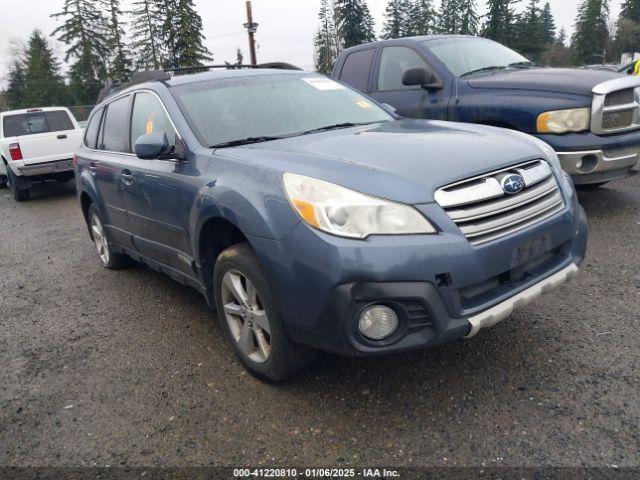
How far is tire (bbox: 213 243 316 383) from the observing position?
2.62 metres

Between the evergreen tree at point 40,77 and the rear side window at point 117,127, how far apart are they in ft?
185

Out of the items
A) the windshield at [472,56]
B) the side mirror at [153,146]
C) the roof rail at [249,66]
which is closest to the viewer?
the side mirror at [153,146]

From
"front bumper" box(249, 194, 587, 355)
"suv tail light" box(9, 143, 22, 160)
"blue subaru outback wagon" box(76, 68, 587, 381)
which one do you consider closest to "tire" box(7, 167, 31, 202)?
"suv tail light" box(9, 143, 22, 160)

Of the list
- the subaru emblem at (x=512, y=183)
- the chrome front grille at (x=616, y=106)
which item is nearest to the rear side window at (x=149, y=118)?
the subaru emblem at (x=512, y=183)

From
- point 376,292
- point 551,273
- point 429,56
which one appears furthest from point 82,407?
point 429,56

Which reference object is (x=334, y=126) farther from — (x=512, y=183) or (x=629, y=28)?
(x=629, y=28)

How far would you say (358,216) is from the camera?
2.33 m

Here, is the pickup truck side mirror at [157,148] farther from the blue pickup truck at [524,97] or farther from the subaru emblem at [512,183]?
the blue pickup truck at [524,97]

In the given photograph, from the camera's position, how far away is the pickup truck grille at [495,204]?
2.40m

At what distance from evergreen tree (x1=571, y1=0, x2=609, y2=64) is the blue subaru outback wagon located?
3213 inches

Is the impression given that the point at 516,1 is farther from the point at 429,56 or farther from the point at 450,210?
the point at 450,210

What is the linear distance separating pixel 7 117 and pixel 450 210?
12.1 meters

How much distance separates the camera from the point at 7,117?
11.7 metres

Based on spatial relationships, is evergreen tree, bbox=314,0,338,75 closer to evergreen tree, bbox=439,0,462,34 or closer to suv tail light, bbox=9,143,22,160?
evergreen tree, bbox=439,0,462,34
